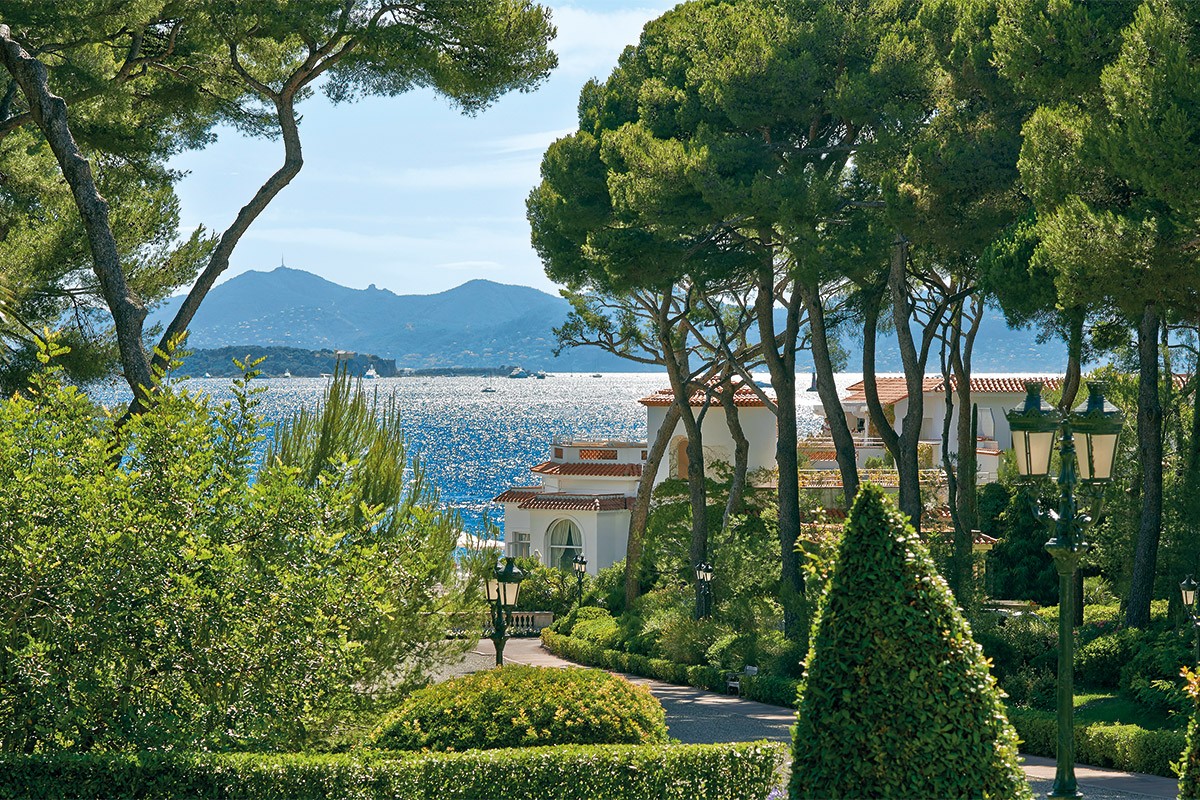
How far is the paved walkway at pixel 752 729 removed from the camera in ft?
41.9

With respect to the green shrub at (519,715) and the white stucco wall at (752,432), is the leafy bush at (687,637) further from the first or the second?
the green shrub at (519,715)

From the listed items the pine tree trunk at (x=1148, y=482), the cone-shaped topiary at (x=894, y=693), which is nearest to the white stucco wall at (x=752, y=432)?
the pine tree trunk at (x=1148, y=482)

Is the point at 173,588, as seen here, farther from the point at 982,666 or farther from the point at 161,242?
the point at 161,242

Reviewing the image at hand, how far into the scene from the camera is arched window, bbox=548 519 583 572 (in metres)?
37.1

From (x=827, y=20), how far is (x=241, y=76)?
1066 centimetres

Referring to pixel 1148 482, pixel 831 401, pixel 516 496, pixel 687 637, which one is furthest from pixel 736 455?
pixel 1148 482

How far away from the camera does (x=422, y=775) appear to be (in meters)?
8.60

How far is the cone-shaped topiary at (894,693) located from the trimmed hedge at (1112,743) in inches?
321

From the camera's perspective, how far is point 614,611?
→ 30688mm

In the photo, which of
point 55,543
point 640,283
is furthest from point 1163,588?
point 55,543

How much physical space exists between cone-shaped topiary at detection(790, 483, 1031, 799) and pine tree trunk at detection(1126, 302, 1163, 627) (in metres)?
13.0

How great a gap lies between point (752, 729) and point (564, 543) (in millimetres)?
20839

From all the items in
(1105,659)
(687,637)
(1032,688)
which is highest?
(1105,659)

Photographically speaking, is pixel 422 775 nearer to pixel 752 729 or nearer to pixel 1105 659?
pixel 752 729
